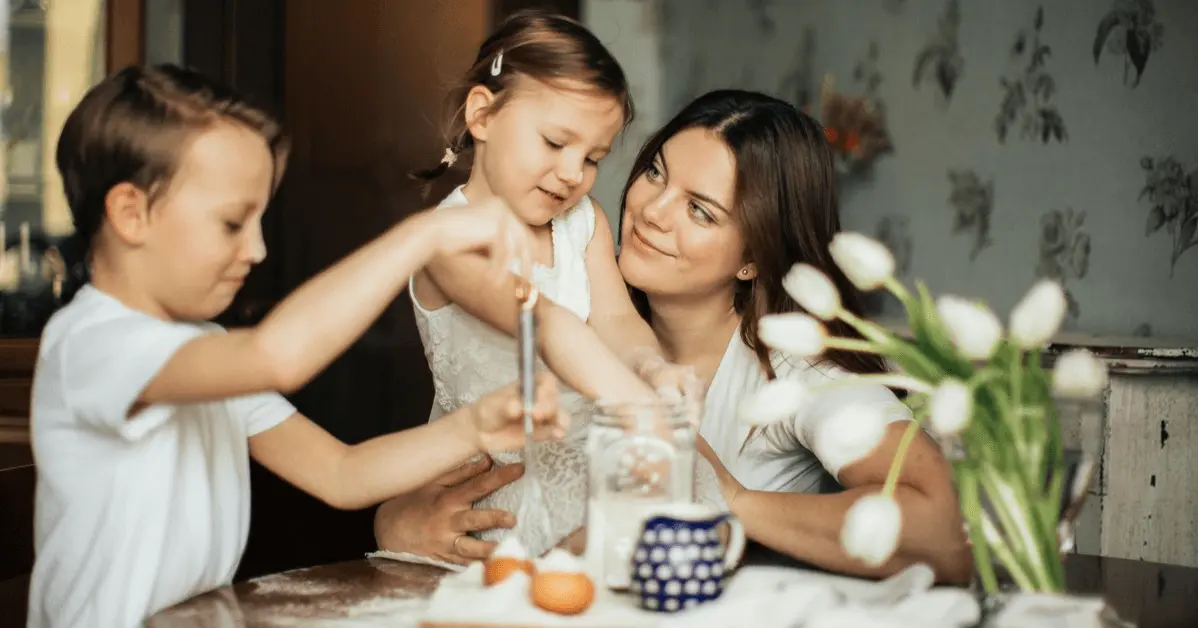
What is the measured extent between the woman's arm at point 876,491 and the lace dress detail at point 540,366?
204 mm

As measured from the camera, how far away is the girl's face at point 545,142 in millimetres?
1627

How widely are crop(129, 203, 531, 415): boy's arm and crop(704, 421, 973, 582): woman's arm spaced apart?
1.76ft

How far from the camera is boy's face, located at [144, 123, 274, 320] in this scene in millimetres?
1193

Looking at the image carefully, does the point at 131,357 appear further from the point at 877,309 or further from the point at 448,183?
the point at 877,309

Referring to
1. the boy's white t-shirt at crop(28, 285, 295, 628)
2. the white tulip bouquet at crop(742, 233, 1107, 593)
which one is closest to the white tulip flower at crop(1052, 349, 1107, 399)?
the white tulip bouquet at crop(742, 233, 1107, 593)

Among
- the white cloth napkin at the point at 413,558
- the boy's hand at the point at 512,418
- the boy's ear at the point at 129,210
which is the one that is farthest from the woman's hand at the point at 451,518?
the boy's ear at the point at 129,210

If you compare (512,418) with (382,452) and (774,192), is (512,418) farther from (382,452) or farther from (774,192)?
(774,192)

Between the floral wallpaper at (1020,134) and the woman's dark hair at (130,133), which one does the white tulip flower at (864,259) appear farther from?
the floral wallpaper at (1020,134)

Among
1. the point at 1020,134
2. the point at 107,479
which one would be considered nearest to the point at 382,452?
the point at 107,479

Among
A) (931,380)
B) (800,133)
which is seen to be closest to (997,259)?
(800,133)

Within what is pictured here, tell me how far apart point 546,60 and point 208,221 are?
1.94ft

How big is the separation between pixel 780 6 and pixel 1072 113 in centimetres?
102

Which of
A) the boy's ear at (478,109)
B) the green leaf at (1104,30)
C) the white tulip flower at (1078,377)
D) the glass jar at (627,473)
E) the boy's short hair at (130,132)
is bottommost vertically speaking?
the glass jar at (627,473)

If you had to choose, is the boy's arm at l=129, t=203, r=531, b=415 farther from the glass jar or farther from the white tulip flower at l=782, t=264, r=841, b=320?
the white tulip flower at l=782, t=264, r=841, b=320
